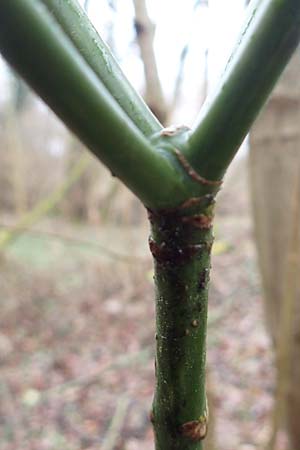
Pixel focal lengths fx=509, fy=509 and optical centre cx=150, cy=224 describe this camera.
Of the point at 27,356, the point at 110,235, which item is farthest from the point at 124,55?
the point at 110,235

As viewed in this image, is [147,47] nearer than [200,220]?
No

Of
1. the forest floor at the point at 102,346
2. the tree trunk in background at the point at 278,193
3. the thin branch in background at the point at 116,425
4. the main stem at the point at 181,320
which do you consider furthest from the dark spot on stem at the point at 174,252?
the thin branch in background at the point at 116,425

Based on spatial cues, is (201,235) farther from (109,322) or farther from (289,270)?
(109,322)

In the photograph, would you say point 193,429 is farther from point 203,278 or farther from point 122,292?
point 122,292

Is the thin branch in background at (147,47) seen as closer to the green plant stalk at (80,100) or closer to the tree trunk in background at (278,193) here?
the tree trunk in background at (278,193)

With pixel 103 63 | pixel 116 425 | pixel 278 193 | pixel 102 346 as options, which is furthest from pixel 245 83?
pixel 102 346
